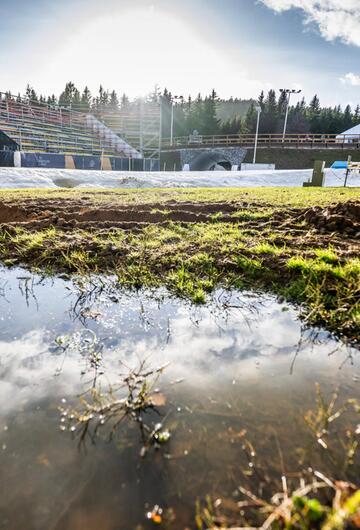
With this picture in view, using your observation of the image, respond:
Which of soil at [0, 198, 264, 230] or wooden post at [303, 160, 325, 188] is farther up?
wooden post at [303, 160, 325, 188]

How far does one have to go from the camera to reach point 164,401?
7.28 ft

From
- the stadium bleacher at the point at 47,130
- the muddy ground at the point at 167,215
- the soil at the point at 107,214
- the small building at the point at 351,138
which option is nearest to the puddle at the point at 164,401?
the muddy ground at the point at 167,215

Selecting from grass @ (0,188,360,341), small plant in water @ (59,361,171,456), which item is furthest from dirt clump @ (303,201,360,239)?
small plant in water @ (59,361,171,456)

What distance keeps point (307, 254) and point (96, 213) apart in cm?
447

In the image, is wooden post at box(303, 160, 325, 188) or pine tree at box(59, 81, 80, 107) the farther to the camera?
pine tree at box(59, 81, 80, 107)

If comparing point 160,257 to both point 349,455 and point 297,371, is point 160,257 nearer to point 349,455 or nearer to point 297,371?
point 297,371

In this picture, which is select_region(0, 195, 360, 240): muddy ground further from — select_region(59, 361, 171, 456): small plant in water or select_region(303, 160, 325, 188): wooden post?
select_region(303, 160, 325, 188): wooden post

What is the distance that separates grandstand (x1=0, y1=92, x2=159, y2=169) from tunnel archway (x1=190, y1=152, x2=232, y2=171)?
7.75 meters

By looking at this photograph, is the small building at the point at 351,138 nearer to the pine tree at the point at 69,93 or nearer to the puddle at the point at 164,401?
the puddle at the point at 164,401

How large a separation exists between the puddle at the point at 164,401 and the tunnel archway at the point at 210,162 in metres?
41.4

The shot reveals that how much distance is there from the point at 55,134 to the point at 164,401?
41.4 m

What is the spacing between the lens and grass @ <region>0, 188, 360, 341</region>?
3.73 m

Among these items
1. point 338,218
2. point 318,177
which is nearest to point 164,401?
point 338,218

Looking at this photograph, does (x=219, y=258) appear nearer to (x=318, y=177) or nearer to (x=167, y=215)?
(x=167, y=215)
